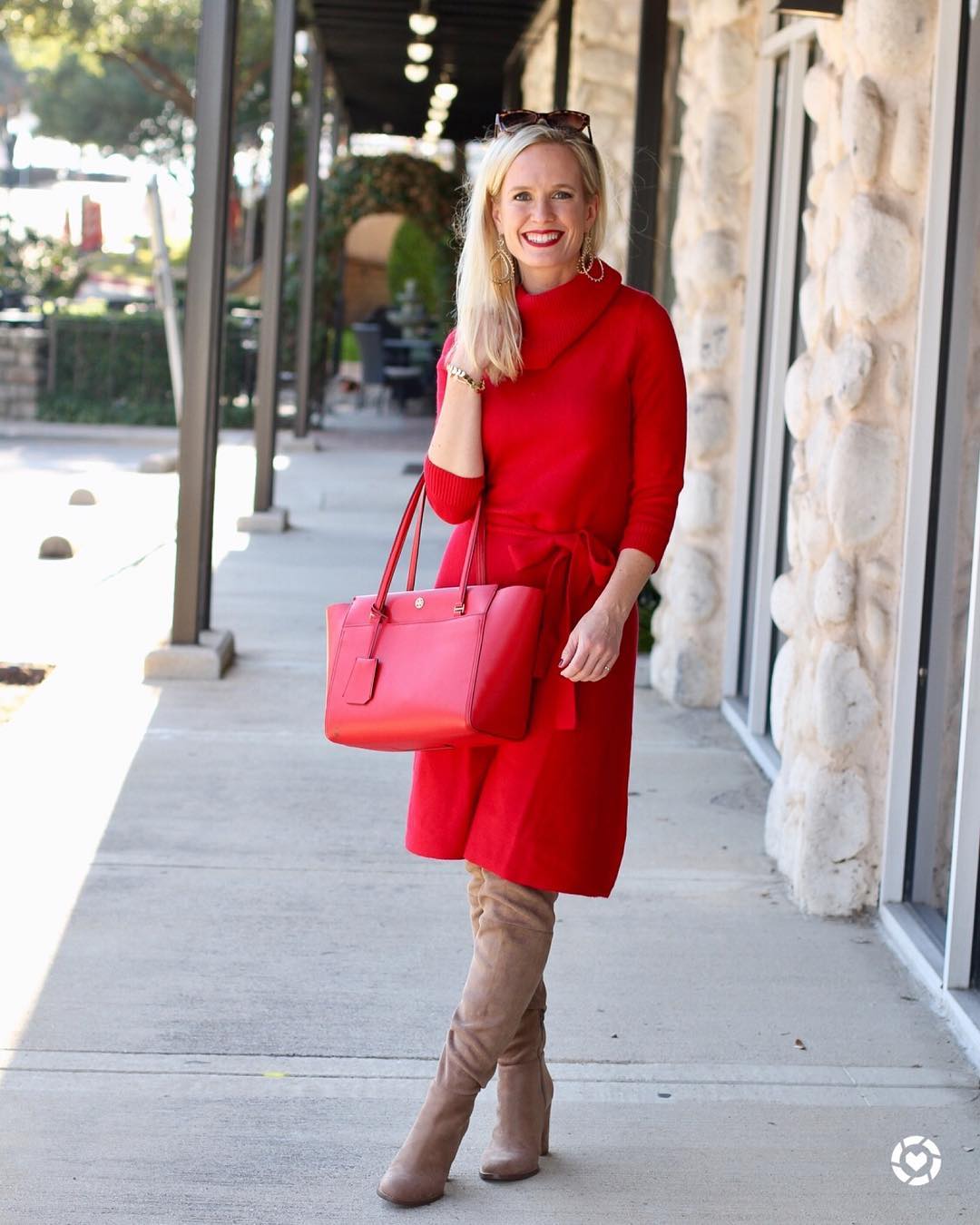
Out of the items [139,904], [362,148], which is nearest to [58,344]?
[362,148]

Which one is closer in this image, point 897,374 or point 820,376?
point 897,374

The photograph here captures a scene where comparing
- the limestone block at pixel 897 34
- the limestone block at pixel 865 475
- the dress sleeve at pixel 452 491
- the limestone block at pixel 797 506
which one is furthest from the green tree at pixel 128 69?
the dress sleeve at pixel 452 491

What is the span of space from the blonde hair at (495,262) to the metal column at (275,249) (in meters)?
6.63

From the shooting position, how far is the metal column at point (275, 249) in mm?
8922

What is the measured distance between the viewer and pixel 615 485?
2525 millimetres

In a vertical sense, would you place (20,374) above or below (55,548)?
above

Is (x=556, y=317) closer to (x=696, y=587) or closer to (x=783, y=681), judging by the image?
(x=783, y=681)

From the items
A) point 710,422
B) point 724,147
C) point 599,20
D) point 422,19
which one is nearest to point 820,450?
point 710,422

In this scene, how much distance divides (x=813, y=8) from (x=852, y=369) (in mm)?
887

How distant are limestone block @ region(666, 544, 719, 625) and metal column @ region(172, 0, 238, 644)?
1771mm

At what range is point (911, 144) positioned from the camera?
3646mm

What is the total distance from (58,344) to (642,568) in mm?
16346

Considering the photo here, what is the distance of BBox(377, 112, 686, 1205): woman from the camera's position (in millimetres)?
2457

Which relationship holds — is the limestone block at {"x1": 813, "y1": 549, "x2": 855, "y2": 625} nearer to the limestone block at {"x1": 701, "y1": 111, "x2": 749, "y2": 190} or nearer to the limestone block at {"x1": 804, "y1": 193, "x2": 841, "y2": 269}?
the limestone block at {"x1": 804, "y1": 193, "x2": 841, "y2": 269}
